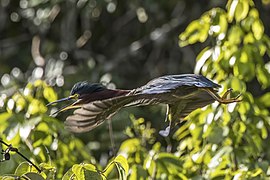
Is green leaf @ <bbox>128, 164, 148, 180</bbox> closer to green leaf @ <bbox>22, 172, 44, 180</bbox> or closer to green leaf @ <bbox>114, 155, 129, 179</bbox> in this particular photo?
green leaf @ <bbox>114, 155, 129, 179</bbox>

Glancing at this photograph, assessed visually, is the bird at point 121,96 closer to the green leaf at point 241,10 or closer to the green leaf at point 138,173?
the green leaf at point 138,173

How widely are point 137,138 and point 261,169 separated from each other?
0.40 m

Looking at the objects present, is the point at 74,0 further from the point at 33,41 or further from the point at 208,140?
the point at 208,140

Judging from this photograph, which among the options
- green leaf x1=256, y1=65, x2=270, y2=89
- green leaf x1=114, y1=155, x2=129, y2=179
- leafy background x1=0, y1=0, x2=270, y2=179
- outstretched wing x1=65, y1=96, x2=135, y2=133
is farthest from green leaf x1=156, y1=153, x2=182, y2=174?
outstretched wing x1=65, y1=96, x2=135, y2=133

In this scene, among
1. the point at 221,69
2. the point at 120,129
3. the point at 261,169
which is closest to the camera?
the point at 261,169

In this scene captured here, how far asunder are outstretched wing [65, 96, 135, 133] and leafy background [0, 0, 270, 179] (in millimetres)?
79

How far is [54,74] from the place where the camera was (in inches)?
136

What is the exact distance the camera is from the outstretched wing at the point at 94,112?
1.40m

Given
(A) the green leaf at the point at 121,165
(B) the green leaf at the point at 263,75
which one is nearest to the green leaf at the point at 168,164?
(B) the green leaf at the point at 263,75

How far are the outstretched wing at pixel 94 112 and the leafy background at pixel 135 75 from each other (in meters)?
0.08

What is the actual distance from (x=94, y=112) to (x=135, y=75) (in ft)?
8.22

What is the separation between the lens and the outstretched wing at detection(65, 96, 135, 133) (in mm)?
1396

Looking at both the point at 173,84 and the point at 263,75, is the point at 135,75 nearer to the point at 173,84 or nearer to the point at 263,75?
the point at 263,75

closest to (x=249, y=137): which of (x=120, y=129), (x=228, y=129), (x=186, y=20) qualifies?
(x=228, y=129)
